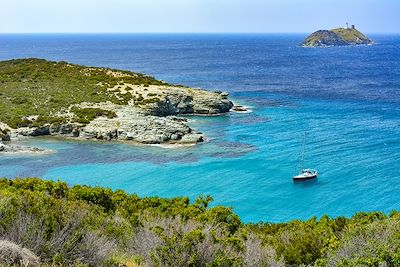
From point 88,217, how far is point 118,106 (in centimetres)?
4584

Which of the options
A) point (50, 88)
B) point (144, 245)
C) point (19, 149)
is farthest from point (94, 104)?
point (144, 245)

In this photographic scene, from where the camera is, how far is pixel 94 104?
60688 millimetres

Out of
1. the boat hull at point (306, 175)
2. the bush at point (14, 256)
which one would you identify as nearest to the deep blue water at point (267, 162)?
the boat hull at point (306, 175)

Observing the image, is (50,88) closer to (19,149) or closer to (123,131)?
(123,131)

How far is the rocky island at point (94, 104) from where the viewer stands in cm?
5191

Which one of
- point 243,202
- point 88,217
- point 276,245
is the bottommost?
point 243,202

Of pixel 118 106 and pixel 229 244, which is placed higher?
pixel 229 244

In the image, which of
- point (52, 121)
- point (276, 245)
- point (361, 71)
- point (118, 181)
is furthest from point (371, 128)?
point (361, 71)

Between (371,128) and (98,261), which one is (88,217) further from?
(371,128)

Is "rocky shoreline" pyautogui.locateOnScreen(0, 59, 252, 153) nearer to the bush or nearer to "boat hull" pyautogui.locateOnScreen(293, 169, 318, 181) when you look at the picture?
"boat hull" pyautogui.locateOnScreen(293, 169, 318, 181)

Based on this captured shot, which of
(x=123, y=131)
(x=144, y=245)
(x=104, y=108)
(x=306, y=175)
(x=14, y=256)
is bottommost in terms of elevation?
(x=306, y=175)

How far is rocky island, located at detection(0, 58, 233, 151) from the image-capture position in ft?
170

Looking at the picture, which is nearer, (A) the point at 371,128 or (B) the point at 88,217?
(B) the point at 88,217

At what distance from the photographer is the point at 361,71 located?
408ft
